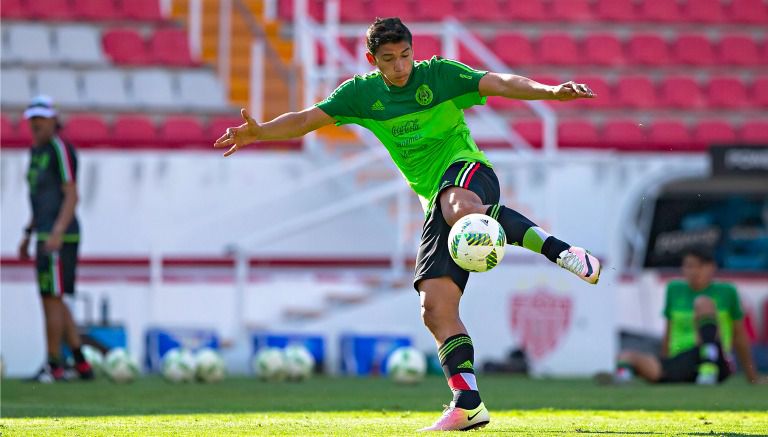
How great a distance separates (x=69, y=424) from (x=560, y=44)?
14.3 meters

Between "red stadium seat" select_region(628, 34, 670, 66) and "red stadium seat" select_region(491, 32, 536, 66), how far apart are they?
5.31ft

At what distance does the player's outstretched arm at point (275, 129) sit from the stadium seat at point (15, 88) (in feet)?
38.6

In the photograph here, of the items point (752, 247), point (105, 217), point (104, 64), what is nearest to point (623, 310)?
point (752, 247)

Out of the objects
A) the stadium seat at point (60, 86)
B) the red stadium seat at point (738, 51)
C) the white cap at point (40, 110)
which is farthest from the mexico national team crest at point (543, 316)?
the red stadium seat at point (738, 51)

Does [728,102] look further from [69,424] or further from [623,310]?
[69,424]

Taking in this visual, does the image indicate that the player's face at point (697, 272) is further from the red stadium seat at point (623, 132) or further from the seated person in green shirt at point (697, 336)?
the red stadium seat at point (623, 132)

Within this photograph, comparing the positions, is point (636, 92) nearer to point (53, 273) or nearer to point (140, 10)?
point (140, 10)

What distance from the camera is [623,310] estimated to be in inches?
636

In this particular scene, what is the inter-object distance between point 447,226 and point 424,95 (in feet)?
2.12

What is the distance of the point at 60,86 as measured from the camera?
1817cm

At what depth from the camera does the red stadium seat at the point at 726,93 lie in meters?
19.7

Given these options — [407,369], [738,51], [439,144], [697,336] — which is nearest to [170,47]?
[738,51]

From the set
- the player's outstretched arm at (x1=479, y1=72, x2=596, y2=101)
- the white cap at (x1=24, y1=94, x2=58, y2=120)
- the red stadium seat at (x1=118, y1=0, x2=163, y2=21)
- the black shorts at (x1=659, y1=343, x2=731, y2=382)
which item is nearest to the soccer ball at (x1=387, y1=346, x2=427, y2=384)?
the black shorts at (x1=659, y1=343, x2=731, y2=382)

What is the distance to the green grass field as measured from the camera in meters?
6.24
